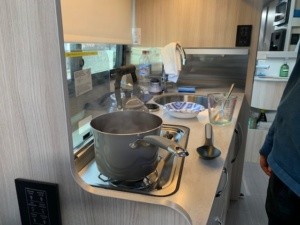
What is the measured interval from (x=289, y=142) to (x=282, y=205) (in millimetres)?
309

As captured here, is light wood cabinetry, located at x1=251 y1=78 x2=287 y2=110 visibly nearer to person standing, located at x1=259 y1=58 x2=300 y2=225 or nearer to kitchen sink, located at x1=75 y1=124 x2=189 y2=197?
person standing, located at x1=259 y1=58 x2=300 y2=225

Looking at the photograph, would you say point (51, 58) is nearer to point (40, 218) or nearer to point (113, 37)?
point (40, 218)

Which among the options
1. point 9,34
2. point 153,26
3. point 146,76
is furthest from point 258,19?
point 9,34

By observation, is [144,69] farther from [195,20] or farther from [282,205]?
[282,205]

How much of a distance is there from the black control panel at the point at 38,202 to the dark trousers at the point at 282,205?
3.00 feet

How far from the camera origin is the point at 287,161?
899 millimetres

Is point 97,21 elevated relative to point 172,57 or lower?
elevated

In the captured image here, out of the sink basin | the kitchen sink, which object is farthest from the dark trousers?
the sink basin

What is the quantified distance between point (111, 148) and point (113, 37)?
1239mm

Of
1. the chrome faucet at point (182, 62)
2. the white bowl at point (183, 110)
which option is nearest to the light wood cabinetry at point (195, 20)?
the chrome faucet at point (182, 62)

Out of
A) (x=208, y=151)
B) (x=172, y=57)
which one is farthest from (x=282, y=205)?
(x=172, y=57)

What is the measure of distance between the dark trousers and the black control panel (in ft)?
3.00

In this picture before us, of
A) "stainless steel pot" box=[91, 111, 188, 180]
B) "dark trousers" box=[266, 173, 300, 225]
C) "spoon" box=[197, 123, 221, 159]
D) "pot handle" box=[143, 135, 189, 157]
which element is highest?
"pot handle" box=[143, 135, 189, 157]

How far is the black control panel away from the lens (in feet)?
1.70
